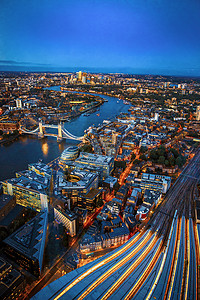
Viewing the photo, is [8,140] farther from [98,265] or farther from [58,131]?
[98,265]

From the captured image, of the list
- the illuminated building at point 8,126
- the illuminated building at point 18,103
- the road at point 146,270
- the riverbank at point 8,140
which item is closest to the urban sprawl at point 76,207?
the road at point 146,270

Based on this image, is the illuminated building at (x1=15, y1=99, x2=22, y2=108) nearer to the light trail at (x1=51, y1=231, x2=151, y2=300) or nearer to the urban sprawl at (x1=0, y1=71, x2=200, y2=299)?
→ the urban sprawl at (x1=0, y1=71, x2=200, y2=299)

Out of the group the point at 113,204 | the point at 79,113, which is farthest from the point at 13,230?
the point at 79,113

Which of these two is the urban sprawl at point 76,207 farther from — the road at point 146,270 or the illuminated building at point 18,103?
the illuminated building at point 18,103

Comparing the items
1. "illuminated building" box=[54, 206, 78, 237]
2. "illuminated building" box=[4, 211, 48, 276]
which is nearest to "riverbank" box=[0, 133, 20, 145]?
"illuminated building" box=[54, 206, 78, 237]

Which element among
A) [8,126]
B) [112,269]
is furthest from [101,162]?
[8,126]

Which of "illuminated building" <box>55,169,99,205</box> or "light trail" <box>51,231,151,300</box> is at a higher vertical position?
"illuminated building" <box>55,169,99,205</box>

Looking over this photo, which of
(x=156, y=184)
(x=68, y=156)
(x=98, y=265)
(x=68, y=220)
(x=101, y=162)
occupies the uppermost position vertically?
(x=101, y=162)
